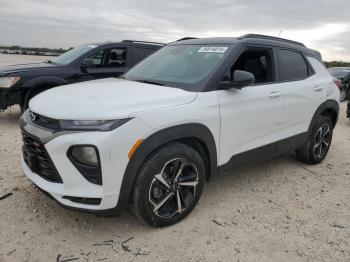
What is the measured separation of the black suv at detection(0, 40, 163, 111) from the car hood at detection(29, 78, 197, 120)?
352 centimetres

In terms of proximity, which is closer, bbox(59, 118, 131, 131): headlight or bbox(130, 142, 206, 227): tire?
bbox(59, 118, 131, 131): headlight

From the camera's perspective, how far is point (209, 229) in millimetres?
3154

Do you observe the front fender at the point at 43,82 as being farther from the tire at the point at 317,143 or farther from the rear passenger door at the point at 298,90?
the tire at the point at 317,143

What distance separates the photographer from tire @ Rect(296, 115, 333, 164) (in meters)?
4.85

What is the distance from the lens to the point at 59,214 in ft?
10.7

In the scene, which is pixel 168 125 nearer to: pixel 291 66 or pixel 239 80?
pixel 239 80

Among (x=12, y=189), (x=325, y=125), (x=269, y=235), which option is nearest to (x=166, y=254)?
(x=269, y=235)

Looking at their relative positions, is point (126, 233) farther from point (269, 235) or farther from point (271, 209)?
point (271, 209)

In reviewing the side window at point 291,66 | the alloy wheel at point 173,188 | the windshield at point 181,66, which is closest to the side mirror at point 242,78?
the windshield at point 181,66

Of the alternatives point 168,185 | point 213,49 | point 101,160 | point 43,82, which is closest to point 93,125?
point 101,160

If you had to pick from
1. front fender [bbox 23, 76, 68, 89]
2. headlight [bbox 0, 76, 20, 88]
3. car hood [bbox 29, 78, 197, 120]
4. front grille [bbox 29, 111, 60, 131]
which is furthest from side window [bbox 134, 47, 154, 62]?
front grille [bbox 29, 111, 60, 131]

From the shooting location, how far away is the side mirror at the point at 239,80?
3.23m

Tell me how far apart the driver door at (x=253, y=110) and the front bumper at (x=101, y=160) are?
1.05m

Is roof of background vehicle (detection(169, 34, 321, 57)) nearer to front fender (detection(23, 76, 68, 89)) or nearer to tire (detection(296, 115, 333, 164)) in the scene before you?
tire (detection(296, 115, 333, 164))
